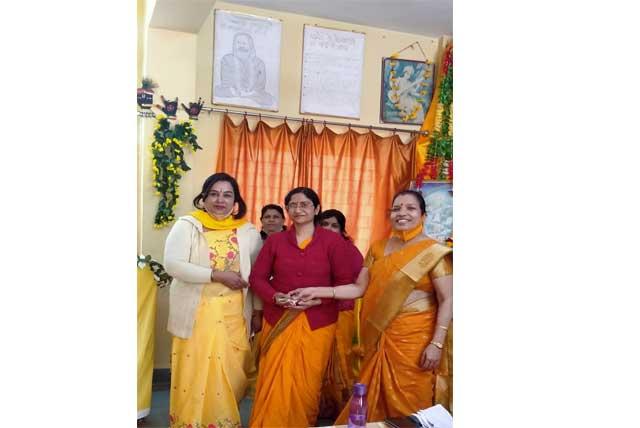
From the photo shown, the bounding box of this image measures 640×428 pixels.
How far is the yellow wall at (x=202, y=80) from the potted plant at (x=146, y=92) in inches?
0.7

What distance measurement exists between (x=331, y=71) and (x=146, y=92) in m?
0.60

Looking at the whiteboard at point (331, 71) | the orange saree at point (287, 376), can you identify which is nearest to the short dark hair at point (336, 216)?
the orange saree at point (287, 376)

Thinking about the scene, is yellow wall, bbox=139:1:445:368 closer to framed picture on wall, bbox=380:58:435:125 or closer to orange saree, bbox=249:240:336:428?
framed picture on wall, bbox=380:58:435:125

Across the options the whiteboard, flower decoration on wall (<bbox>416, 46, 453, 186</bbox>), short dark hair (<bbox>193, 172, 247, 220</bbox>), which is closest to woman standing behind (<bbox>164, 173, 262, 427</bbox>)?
short dark hair (<bbox>193, 172, 247, 220</bbox>)

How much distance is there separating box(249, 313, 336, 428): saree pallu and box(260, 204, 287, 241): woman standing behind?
0.30 m

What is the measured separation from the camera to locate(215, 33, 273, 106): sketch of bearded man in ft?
5.49

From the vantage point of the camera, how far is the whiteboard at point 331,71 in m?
1.73

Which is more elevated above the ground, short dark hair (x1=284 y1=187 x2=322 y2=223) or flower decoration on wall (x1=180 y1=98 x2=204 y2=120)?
flower decoration on wall (x1=180 y1=98 x2=204 y2=120)

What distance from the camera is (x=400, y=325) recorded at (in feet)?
5.97

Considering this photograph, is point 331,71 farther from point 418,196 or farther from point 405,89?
point 418,196

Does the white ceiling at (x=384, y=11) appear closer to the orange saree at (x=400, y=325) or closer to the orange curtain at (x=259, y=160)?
the orange curtain at (x=259, y=160)
